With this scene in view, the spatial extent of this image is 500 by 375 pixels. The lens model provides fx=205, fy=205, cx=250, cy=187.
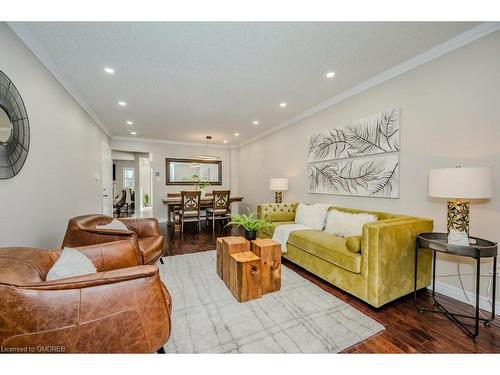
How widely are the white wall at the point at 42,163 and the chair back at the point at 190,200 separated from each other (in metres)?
1.89

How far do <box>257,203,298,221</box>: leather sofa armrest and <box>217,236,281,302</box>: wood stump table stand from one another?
1351 mm

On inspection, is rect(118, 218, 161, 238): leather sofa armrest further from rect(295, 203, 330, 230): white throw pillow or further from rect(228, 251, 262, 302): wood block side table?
rect(295, 203, 330, 230): white throw pillow

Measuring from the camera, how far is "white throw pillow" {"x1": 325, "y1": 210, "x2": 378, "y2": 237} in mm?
2477

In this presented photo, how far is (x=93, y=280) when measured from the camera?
3.18 ft

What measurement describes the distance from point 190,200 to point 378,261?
161 inches

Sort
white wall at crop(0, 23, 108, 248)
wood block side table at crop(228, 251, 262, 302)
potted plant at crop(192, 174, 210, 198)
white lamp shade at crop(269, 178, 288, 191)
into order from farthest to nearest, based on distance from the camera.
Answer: potted plant at crop(192, 174, 210, 198)
white lamp shade at crop(269, 178, 288, 191)
wood block side table at crop(228, 251, 262, 302)
white wall at crop(0, 23, 108, 248)

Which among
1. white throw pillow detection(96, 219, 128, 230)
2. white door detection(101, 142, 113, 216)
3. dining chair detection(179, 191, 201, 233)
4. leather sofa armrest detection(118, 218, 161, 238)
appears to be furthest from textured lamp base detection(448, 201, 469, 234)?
white door detection(101, 142, 113, 216)

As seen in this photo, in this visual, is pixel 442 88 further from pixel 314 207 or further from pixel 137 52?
pixel 137 52

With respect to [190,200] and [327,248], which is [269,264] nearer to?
[327,248]

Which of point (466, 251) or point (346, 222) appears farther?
point (346, 222)

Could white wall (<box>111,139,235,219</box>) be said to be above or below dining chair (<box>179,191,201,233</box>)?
above

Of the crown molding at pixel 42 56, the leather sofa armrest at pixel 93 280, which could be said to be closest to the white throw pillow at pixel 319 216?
the leather sofa armrest at pixel 93 280

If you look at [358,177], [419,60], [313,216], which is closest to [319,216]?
[313,216]

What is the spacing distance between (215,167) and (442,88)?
18.9 ft
